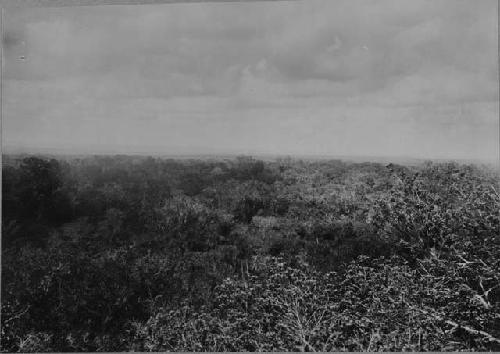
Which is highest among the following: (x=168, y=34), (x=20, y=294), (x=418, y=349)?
(x=168, y=34)

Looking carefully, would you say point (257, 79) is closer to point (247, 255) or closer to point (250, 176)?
point (250, 176)

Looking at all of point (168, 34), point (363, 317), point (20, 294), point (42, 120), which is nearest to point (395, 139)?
point (363, 317)

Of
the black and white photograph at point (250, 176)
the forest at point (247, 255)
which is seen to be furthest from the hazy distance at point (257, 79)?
the forest at point (247, 255)

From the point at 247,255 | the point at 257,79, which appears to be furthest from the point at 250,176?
the point at 257,79

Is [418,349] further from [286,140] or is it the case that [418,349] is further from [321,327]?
[286,140]

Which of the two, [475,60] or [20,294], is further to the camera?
[20,294]

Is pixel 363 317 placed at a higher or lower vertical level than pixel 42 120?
lower

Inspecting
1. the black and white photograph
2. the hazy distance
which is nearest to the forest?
the black and white photograph
